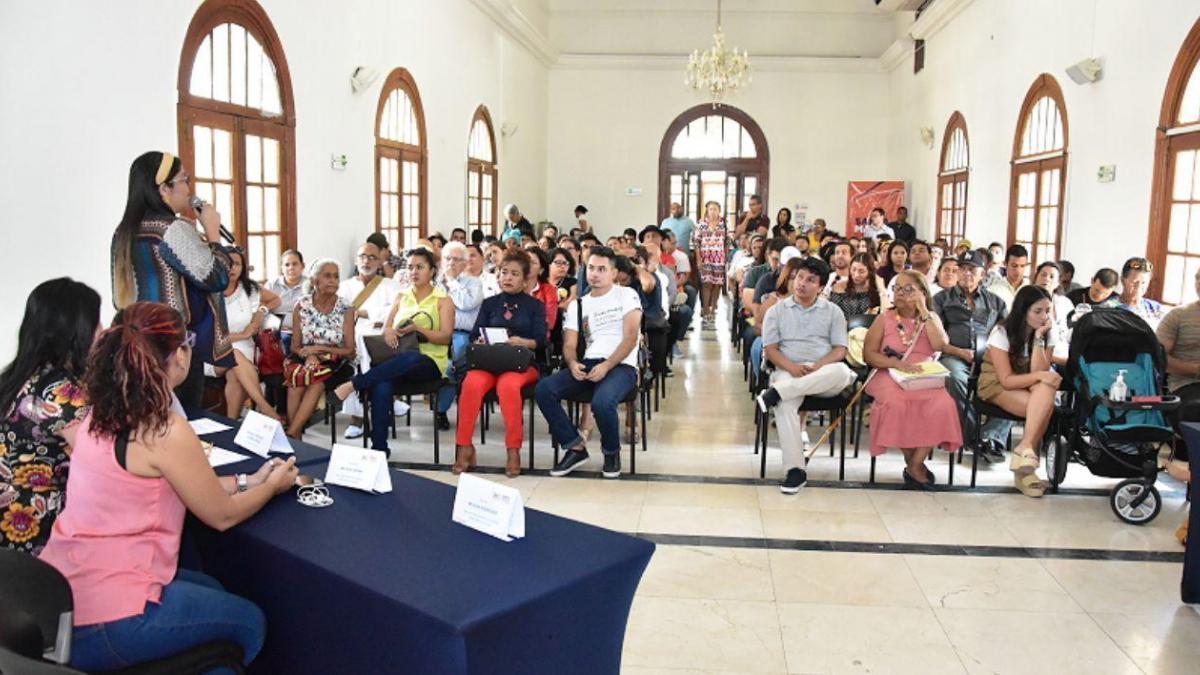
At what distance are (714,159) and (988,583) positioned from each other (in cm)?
1500

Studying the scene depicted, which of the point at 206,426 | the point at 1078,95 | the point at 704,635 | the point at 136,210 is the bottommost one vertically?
the point at 704,635

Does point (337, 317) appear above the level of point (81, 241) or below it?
below

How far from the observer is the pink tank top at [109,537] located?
205cm

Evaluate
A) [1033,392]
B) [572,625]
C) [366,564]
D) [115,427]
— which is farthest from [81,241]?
[1033,392]

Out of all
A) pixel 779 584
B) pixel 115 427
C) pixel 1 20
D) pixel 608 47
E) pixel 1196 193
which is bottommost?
pixel 779 584

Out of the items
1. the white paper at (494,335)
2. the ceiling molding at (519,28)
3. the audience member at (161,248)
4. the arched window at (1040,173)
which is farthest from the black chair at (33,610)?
the ceiling molding at (519,28)

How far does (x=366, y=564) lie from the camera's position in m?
2.09

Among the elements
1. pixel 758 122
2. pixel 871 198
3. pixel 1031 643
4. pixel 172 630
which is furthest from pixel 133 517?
pixel 758 122

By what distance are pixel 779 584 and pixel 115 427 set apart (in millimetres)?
2488

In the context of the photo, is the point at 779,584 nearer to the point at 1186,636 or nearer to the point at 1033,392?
the point at 1186,636

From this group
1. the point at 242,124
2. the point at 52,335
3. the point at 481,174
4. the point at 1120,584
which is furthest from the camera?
the point at 481,174

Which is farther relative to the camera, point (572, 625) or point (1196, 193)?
point (1196, 193)

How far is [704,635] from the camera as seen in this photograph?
3.30m

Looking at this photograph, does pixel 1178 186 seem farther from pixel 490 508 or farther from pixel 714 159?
pixel 714 159
